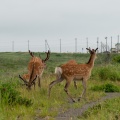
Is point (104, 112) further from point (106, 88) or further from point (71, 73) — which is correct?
point (106, 88)

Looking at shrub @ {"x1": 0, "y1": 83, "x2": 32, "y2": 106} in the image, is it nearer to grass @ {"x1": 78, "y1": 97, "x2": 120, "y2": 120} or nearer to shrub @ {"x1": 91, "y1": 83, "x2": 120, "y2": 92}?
grass @ {"x1": 78, "y1": 97, "x2": 120, "y2": 120}

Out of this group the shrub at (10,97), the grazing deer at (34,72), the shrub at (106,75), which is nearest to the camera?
the shrub at (10,97)

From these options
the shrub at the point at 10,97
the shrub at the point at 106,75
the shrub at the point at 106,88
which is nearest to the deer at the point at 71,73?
the shrub at the point at 106,88

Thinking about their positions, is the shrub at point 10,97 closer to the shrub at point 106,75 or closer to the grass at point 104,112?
the grass at point 104,112

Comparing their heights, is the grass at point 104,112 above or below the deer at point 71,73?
below

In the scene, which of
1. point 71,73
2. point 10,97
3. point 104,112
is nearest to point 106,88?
point 71,73

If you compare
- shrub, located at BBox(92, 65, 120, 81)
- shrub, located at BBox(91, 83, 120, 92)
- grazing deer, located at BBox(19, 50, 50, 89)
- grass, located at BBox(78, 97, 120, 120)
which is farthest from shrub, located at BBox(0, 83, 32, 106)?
shrub, located at BBox(92, 65, 120, 81)

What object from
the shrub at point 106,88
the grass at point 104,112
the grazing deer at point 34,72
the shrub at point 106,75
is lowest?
the shrub at point 106,88

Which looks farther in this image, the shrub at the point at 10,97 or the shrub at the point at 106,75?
the shrub at the point at 106,75

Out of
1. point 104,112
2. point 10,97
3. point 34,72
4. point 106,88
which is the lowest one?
point 106,88

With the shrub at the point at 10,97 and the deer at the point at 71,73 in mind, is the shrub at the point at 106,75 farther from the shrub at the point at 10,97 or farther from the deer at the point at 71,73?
the shrub at the point at 10,97

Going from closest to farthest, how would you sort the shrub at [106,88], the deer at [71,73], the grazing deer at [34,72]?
1. the deer at [71,73]
2. the grazing deer at [34,72]
3. the shrub at [106,88]

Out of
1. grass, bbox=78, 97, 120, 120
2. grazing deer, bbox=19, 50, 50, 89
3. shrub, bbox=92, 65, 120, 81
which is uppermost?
grazing deer, bbox=19, 50, 50, 89

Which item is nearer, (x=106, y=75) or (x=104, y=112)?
(x=104, y=112)
